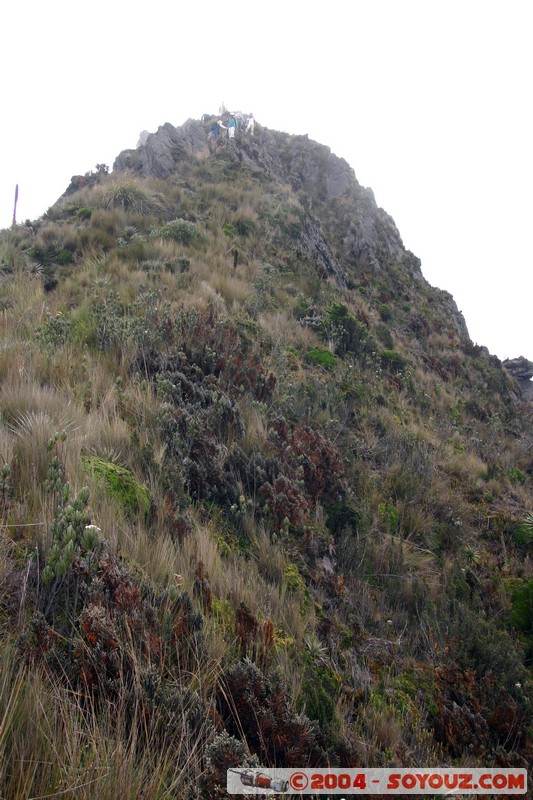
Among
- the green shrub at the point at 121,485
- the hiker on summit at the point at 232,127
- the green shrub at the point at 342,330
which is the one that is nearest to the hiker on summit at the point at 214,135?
the hiker on summit at the point at 232,127

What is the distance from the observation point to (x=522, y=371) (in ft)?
72.5

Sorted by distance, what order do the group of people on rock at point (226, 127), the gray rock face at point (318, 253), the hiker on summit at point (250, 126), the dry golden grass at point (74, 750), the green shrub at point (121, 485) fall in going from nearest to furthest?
the dry golden grass at point (74, 750)
the green shrub at point (121, 485)
the gray rock face at point (318, 253)
the group of people on rock at point (226, 127)
the hiker on summit at point (250, 126)

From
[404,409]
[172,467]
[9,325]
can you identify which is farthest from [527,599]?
[9,325]

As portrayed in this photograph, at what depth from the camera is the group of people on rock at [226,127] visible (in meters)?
20.3

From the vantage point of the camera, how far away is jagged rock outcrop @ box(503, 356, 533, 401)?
21641mm

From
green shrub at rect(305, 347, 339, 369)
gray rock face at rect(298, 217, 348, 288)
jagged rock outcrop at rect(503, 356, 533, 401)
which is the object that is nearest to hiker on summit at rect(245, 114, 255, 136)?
gray rock face at rect(298, 217, 348, 288)

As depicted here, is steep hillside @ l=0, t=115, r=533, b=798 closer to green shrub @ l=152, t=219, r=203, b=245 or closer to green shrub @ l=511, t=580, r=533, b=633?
green shrub @ l=511, t=580, r=533, b=633

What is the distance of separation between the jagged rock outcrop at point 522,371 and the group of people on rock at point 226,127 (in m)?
15.1

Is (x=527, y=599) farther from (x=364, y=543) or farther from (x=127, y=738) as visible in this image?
(x=127, y=738)

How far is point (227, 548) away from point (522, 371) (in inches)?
879

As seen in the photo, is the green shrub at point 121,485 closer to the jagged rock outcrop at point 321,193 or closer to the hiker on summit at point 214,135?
the jagged rock outcrop at point 321,193

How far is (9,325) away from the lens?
557cm

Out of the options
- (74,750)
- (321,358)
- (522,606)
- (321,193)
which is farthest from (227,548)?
(321,193)

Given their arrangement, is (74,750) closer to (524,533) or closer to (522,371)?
(524,533)
